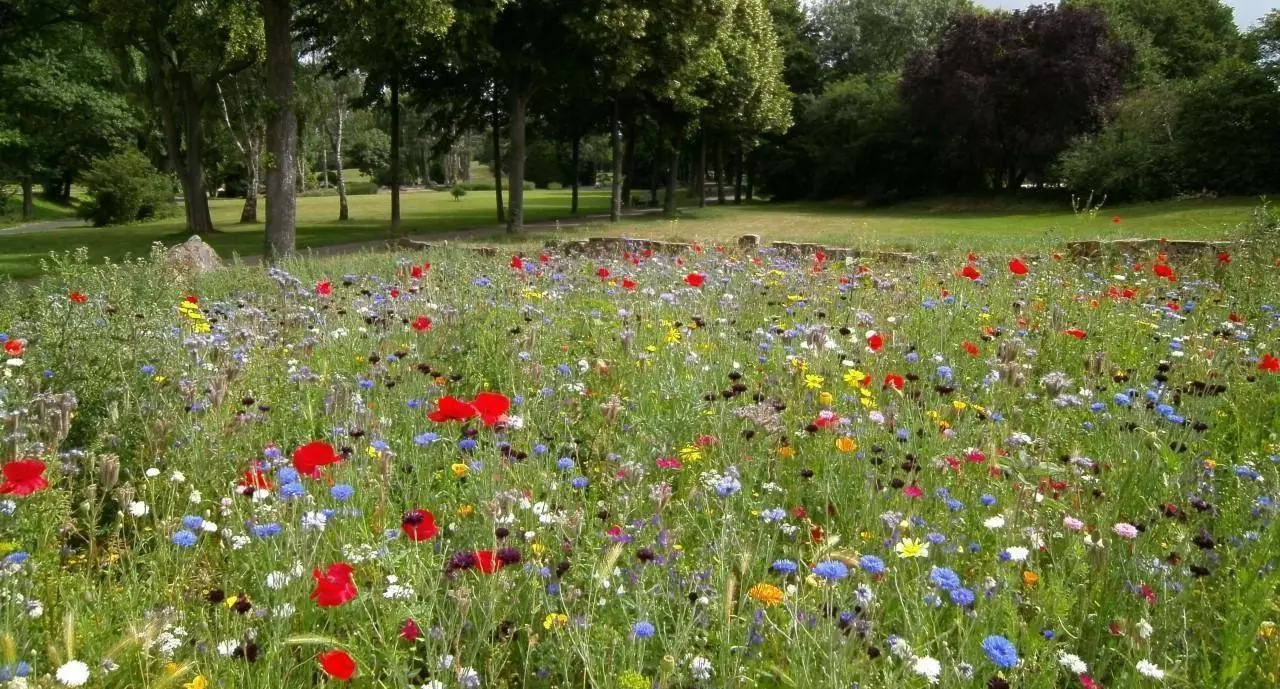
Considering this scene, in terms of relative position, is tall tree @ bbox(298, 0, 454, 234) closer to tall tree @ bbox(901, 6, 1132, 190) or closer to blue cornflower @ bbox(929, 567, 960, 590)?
blue cornflower @ bbox(929, 567, 960, 590)

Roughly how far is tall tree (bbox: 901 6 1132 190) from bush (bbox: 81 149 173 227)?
3544cm

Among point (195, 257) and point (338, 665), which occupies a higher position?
point (195, 257)

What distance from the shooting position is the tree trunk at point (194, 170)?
26234 millimetres

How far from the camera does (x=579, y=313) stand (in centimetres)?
650

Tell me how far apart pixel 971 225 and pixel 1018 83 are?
16751 millimetres

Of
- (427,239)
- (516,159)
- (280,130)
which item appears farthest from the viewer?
(516,159)

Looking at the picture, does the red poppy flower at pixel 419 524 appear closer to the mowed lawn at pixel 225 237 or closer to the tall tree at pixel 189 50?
the tall tree at pixel 189 50

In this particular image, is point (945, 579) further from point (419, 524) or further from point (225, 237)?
point (225, 237)

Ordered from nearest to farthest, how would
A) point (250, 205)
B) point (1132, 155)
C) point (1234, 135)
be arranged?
1. point (1234, 135)
2. point (1132, 155)
3. point (250, 205)

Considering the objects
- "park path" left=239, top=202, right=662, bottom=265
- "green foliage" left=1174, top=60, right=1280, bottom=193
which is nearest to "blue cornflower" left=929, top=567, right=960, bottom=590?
"park path" left=239, top=202, right=662, bottom=265

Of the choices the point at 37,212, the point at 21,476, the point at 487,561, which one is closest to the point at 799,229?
the point at 487,561

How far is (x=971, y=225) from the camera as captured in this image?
27656mm

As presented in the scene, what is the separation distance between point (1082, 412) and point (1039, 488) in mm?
1568

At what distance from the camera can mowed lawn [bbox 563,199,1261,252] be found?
17359mm
